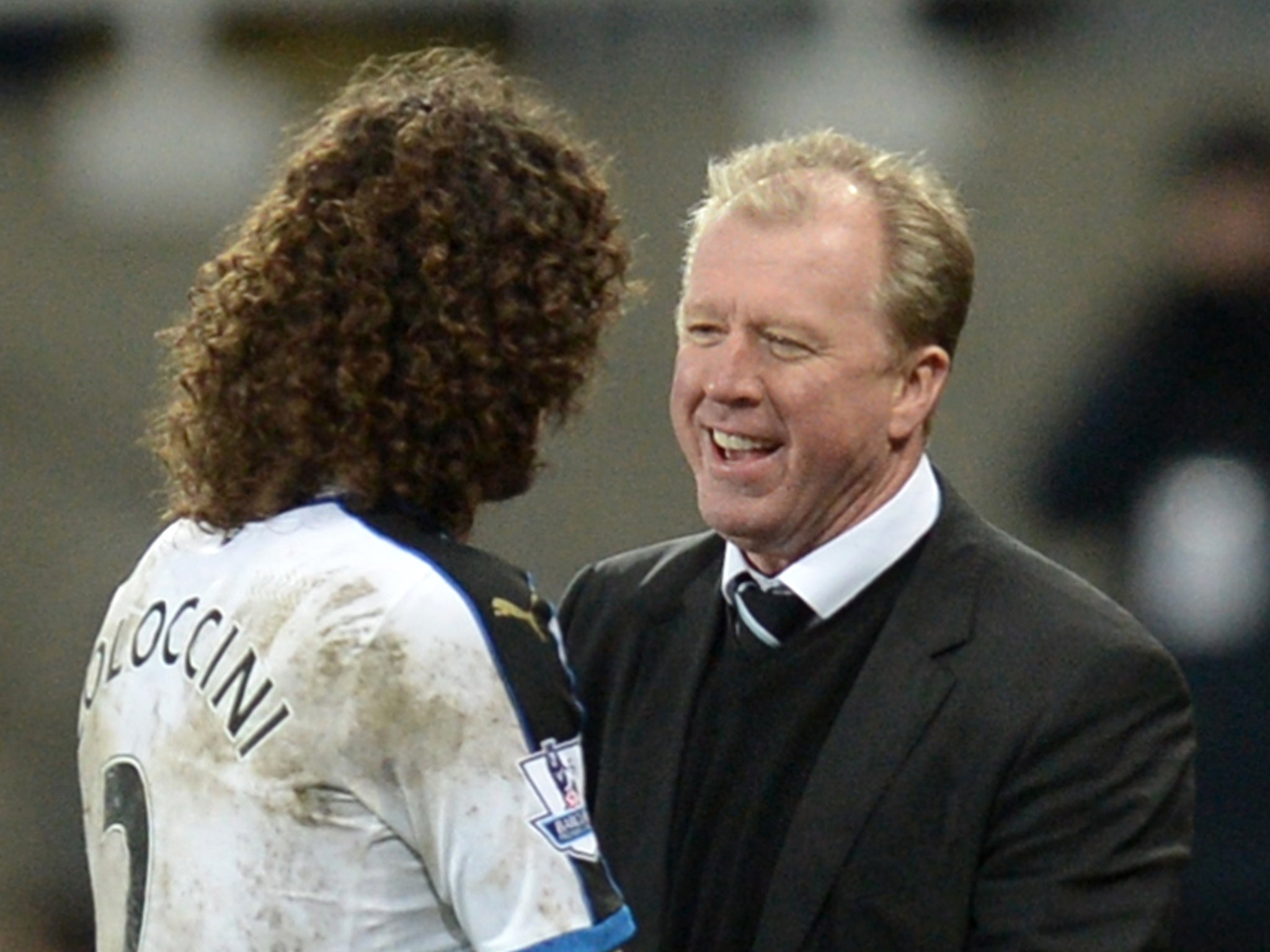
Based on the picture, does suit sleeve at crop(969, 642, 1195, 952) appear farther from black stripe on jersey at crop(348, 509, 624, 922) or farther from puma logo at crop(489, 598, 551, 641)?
puma logo at crop(489, 598, 551, 641)

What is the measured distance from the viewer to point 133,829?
84.7 inches

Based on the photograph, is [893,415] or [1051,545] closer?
[893,415]

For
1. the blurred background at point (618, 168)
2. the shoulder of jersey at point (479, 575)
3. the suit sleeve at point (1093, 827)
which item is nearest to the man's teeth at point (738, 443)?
the suit sleeve at point (1093, 827)

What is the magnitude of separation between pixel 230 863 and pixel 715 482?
36.8 inches

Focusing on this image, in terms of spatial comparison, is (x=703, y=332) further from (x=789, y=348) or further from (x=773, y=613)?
(x=773, y=613)

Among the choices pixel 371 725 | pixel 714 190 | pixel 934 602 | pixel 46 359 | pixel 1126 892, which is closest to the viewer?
pixel 371 725

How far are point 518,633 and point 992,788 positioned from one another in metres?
0.70

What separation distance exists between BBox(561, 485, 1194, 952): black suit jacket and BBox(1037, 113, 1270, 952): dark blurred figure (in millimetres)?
1942

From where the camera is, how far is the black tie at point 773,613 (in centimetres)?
280

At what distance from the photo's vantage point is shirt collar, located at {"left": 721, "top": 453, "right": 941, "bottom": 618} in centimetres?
278

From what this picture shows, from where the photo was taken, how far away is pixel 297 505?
2.17m

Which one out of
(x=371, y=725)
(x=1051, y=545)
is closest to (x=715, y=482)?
(x=371, y=725)

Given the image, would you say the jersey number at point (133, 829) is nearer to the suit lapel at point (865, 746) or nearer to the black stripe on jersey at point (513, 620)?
the black stripe on jersey at point (513, 620)

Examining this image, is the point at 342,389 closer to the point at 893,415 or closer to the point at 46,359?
the point at 893,415
